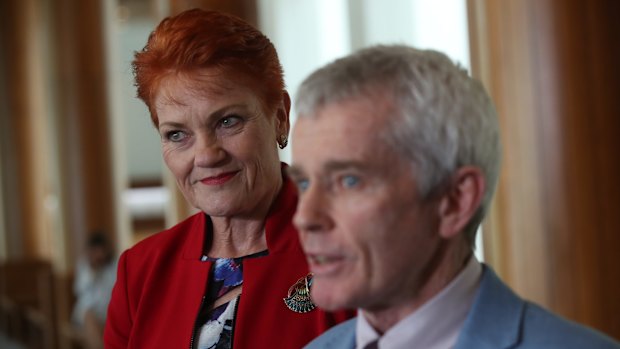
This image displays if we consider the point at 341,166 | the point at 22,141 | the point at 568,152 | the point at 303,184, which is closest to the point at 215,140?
the point at 303,184

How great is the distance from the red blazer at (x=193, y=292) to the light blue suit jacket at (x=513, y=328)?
1.67ft

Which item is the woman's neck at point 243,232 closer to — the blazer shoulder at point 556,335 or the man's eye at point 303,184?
the man's eye at point 303,184

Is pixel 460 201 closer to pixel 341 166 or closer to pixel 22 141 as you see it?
pixel 341 166

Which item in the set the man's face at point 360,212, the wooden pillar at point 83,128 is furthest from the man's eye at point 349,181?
the wooden pillar at point 83,128

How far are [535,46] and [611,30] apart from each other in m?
0.33

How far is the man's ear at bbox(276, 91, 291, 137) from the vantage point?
7.14 ft

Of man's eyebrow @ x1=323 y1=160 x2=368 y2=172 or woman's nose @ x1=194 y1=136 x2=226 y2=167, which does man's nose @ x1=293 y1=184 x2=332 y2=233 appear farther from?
woman's nose @ x1=194 y1=136 x2=226 y2=167

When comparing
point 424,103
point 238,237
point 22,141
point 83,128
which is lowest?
point 22,141

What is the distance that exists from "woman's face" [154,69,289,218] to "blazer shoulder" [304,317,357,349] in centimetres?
37

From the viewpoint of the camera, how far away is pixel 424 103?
5.02 feet

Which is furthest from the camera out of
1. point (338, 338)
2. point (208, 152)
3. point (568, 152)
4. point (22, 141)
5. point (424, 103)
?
point (22, 141)

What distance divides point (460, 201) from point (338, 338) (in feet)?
1.30

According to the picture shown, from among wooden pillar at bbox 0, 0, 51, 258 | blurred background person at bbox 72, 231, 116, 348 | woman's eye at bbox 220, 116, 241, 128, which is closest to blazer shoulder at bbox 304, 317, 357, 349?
woman's eye at bbox 220, 116, 241, 128

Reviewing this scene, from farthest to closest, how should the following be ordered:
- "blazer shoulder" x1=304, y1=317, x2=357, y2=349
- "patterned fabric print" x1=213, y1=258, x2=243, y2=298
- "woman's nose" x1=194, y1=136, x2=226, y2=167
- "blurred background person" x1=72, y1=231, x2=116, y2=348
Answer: "blurred background person" x1=72, y1=231, x2=116, y2=348
"patterned fabric print" x1=213, y1=258, x2=243, y2=298
"woman's nose" x1=194, y1=136, x2=226, y2=167
"blazer shoulder" x1=304, y1=317, x2=357, y2=349
